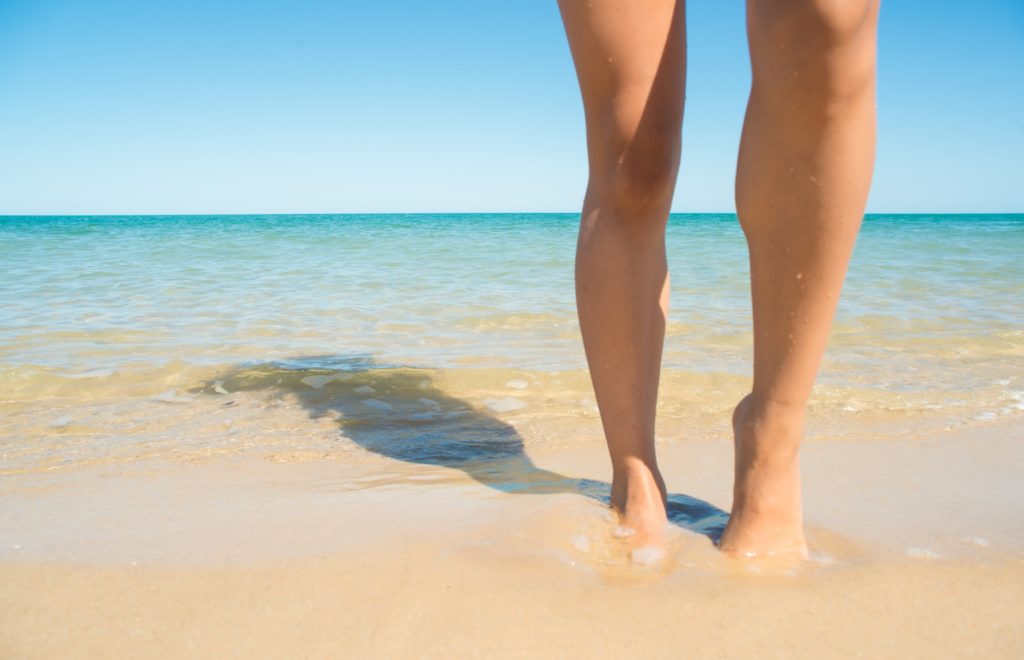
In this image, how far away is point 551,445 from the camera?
1795 millimetres

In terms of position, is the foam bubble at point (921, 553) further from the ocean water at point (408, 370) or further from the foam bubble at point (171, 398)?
the foam bubble at point (171, 398)

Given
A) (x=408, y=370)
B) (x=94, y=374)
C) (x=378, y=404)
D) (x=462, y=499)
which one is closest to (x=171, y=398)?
(x=94, y=374)

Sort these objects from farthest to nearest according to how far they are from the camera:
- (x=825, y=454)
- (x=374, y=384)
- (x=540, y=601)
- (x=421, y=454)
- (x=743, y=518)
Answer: (x=374, y=384) → (x=421, y=454) → (x=825, y=454) → (x=743, y=518) → (x=540, y=601)

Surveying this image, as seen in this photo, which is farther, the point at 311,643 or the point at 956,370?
the point at 956,370

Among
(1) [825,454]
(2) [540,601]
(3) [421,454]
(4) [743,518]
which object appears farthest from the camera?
(3) [421,454]

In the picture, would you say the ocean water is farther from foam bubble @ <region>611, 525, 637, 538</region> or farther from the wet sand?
foam bubble @ <region>611, 525, 637, 538</region>

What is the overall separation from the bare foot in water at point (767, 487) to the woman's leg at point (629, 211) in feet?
0.43

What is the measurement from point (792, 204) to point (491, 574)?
23.8 inches

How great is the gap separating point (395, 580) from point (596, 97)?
0.72 meters

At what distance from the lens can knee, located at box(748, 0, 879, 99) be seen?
760mm

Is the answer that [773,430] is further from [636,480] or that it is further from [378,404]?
[378,404]

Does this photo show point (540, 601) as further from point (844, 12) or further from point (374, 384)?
point (374, 384)

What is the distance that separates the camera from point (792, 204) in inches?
33.0

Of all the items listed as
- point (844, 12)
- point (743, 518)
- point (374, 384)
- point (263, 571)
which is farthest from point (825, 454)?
point (374, 384)
